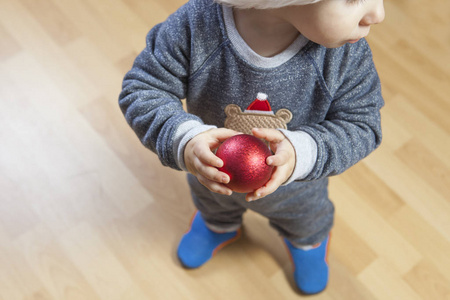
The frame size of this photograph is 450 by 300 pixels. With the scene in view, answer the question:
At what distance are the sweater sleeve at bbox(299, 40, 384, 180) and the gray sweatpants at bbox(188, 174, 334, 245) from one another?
153 mm

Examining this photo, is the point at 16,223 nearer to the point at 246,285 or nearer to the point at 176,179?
the point at 176,179

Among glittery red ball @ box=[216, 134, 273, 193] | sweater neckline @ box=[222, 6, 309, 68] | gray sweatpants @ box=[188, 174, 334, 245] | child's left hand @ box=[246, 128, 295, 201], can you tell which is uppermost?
sweater neckline @ box=[222, 6, 309, 68]

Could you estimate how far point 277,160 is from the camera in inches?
19.9

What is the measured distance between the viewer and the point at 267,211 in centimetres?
83

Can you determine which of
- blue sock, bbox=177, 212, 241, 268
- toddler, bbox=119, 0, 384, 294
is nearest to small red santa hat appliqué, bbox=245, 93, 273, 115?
toddler, bbox=119, 0, 384, 294

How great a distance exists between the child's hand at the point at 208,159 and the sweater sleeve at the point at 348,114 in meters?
0.12

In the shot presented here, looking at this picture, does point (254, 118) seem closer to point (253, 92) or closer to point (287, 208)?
point (253, 92)

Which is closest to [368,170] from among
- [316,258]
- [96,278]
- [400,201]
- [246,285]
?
[400,201]

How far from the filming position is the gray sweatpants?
792 millimetres

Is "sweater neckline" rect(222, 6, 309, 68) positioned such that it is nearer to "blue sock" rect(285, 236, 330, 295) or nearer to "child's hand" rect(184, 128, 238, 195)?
"child's hand" rect(184, 128, 238, 195)

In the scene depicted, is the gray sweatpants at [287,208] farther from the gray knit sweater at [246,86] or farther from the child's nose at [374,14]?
the child's nose at [374,14]

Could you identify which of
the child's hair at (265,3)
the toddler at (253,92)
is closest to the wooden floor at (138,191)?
the toddler at (253,92)

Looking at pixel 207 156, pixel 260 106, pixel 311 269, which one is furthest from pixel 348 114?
pixel 311 269

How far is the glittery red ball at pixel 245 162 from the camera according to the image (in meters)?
0.49
